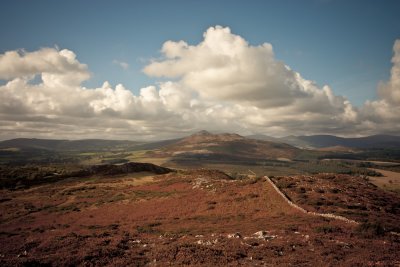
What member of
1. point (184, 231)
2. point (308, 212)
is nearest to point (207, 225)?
point (184, 231)

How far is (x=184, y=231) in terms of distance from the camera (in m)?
33.3

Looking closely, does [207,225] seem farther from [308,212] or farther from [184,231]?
[308,212]

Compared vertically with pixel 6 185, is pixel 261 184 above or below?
above

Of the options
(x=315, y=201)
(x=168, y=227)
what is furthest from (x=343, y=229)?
(x=168, y=227)

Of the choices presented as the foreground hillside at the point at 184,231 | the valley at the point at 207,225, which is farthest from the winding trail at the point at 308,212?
the foreground hillside at the point at 184,231

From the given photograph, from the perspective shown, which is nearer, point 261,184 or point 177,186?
point 261,184

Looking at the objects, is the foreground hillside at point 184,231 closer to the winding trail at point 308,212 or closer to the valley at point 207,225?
the valley at point 207,225

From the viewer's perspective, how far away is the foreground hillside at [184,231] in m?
20.5

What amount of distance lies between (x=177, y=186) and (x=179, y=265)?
51.2 m

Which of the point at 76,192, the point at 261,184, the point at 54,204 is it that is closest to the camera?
the point at 261,184

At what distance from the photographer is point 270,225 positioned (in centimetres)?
3222

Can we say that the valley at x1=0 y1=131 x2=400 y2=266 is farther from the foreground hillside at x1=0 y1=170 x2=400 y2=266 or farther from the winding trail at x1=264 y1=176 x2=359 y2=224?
the winding trail at x1=264 y1=176 x2=359 y2=224

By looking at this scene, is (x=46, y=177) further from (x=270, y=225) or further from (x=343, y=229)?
(x=343, y=229)

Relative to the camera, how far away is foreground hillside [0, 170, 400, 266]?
2052 centimetres
